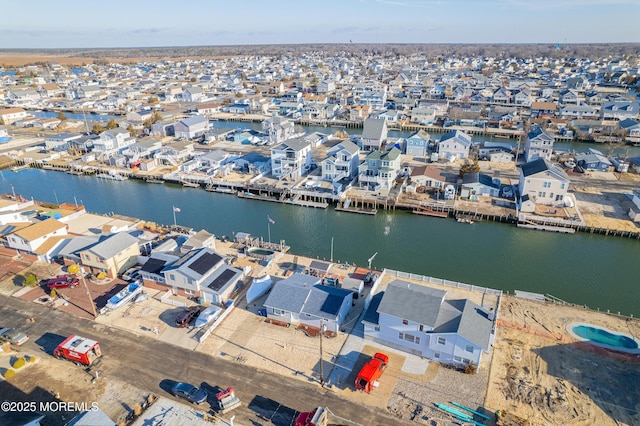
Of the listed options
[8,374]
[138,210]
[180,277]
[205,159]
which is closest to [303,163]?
[205,159]

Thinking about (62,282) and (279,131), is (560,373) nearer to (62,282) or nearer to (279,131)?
(62,282)

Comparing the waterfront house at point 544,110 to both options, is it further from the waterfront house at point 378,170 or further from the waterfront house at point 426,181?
the waterfront house at point 378,170

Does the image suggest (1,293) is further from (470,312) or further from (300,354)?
(470,312)

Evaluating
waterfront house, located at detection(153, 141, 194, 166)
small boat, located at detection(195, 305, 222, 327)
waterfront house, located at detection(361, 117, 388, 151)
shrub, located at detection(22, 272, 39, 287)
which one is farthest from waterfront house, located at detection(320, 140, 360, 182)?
shrub, located at detection(22, 272, 39, 287)

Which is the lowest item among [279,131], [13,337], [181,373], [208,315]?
[181,373]

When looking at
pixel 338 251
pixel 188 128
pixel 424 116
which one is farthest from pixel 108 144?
pixel 424 116

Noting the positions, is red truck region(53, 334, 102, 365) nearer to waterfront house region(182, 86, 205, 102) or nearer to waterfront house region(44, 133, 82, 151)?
waterfront house region(44, 133, 82, 151)

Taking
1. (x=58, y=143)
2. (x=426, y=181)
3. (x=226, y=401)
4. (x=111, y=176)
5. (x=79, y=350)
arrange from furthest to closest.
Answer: (x=58, y=143) < (x=111, y=176) < (x=426, y=181) < (x=79, y=350) < (x=226, y=401)
